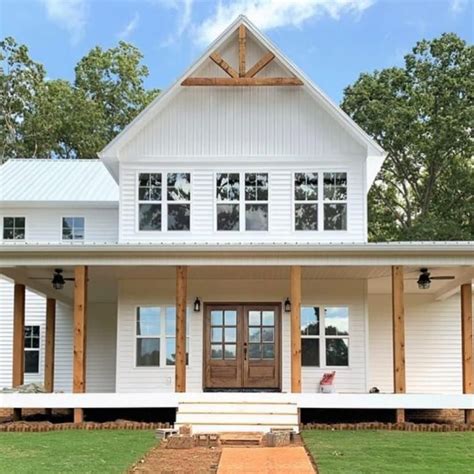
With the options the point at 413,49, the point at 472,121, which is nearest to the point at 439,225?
the point at 472,121

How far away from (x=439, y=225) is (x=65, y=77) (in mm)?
22691

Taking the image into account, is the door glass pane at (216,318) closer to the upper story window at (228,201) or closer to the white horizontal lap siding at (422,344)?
the upper story window at (228,201)

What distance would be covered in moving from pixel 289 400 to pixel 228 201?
5.06 m

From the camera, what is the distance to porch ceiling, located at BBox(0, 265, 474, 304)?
15.4m

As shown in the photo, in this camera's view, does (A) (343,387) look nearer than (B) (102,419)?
No

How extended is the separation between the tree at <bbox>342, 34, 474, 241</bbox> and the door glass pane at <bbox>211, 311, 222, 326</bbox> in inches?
601

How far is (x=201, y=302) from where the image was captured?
1706cm

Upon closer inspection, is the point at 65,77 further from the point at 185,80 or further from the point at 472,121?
the point at 185,80

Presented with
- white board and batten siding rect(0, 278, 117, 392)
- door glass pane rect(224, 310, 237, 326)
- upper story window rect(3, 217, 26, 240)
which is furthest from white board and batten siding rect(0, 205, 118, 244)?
door glass pane rect(224, 310, 237, 326)

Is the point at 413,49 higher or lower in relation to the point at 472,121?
higher

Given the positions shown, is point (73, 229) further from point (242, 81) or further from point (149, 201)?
point (242, 81)

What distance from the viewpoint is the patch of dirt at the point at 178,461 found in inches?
369

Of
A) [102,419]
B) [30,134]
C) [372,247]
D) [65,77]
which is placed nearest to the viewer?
[372,247]

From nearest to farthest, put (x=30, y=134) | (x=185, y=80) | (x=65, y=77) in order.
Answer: (x=185, y=80) → (x=30, y=134) → (x=65, y=77)
